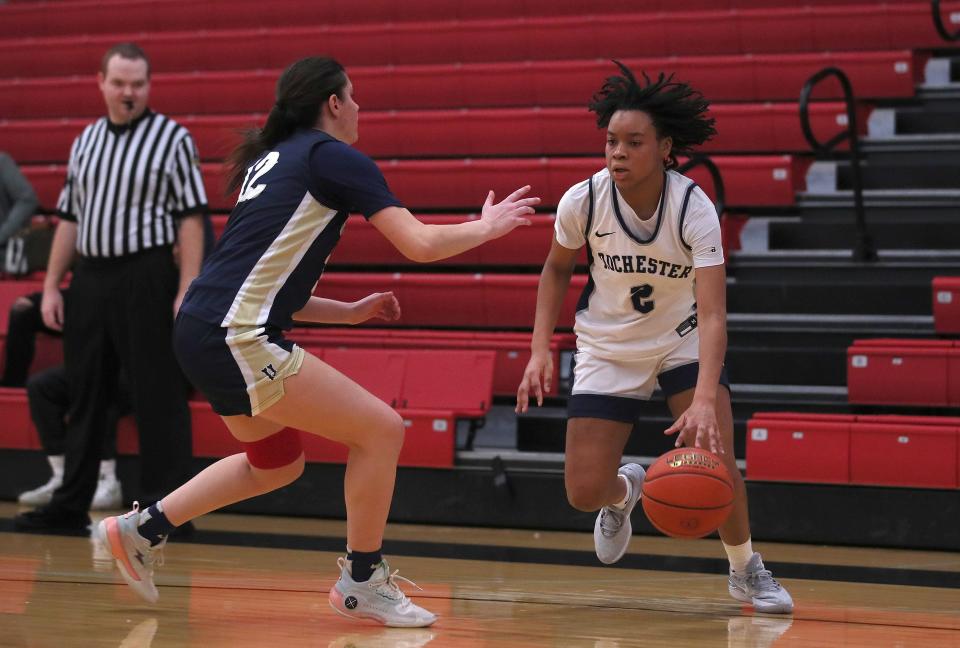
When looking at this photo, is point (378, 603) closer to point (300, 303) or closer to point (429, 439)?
point (300, 303)

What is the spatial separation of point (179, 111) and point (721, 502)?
5.55 m

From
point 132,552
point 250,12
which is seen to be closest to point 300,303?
point 132,552

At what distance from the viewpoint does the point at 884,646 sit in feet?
9.74

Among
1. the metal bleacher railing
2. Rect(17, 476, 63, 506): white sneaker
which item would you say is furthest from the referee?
the metal bleacher railing

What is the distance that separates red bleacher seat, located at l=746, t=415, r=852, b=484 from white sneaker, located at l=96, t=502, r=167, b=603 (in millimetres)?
2345

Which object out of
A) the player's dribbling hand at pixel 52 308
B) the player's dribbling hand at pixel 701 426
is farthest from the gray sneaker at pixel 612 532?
the player's dribbling hand at pixel 52 308

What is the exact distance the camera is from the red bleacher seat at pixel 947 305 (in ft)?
17.0

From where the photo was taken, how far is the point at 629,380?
3.54 m

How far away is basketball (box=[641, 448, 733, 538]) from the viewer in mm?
3152

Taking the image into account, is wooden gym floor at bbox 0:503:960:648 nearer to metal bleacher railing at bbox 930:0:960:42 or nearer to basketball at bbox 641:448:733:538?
basketball at bbox 641:448:733:538

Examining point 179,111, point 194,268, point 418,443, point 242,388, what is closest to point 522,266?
point 418,443

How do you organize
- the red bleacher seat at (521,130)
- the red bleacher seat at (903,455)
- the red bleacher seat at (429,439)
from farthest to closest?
the red bleacher seat at (521,130), the red bleacher seat at (429,439), the red bleacher seat at (903,455)

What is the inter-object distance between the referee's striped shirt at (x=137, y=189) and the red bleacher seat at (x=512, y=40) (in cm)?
337

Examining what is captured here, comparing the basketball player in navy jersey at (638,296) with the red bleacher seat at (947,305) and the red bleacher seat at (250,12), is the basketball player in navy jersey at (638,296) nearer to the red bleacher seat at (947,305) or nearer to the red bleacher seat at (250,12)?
the red bleacher seat at (947,305)
